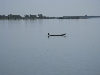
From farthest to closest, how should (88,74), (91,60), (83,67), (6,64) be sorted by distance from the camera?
1. (91,60)
2. (6,64)
3. (83,67)
4. (88,74)

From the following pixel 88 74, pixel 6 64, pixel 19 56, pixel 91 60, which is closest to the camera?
pixel 88 74

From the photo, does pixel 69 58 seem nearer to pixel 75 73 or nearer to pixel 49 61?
pixel 49 61

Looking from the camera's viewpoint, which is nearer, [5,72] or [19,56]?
[5,72]

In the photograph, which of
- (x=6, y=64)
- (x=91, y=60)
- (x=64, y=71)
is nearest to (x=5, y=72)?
(x=6, y=64)

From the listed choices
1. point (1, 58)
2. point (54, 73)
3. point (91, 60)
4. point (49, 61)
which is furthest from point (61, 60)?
point (1, 58)

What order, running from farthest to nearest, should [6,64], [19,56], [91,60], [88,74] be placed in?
[19,56] < [91,60] < [6,64] < [88,74]

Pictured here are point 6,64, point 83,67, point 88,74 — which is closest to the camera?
point 88,74

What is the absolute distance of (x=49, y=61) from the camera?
81.0 feet

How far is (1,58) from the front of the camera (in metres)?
26.4

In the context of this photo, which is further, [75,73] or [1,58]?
[1,58]

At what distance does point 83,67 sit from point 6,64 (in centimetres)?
740

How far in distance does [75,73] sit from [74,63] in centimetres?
337

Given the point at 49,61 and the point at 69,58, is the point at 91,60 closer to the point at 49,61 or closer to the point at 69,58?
the point at 69,58

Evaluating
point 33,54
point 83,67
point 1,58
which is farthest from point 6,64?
point 83,67
